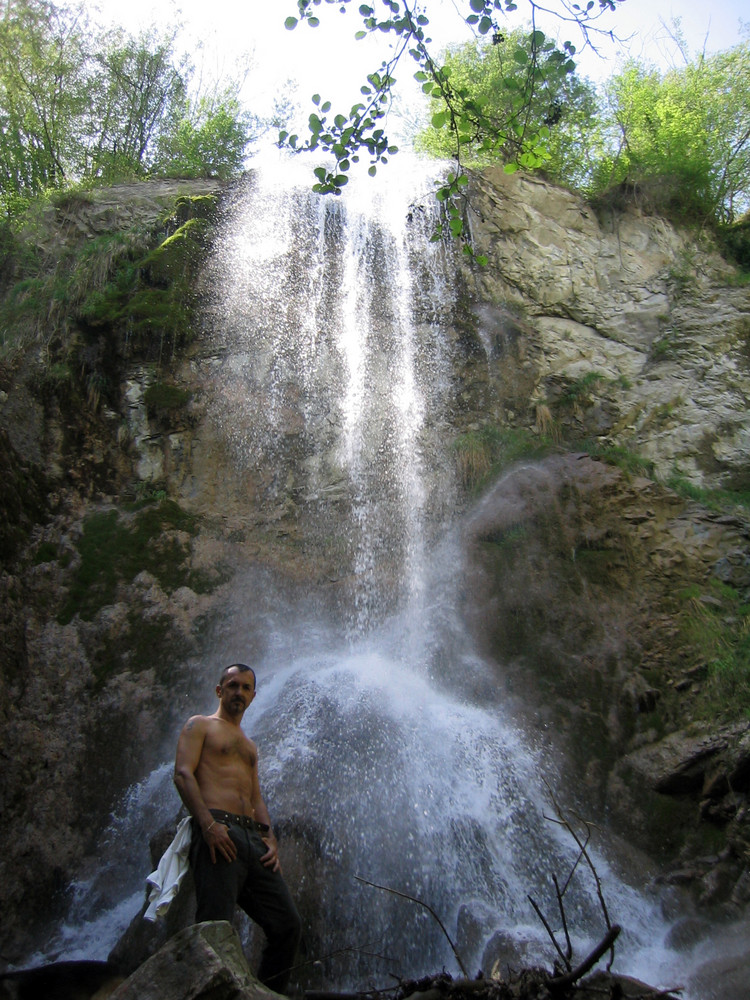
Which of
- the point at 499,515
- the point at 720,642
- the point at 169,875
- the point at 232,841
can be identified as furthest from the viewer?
the point at 499,515

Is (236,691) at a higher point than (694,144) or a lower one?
lower

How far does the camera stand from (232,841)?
327 centimetres

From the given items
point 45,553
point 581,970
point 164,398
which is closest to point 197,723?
point 581,970

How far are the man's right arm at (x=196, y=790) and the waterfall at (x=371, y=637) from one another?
0.81 m

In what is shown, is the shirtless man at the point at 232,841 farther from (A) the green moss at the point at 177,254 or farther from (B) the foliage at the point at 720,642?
(A) the green moss at the point at 177,254

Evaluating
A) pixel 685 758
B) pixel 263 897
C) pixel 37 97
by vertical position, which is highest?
pixel 37 97

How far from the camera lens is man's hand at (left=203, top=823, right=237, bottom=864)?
A: 318 centimetres

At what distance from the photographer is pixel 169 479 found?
318 inches

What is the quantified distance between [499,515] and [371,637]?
2090mm

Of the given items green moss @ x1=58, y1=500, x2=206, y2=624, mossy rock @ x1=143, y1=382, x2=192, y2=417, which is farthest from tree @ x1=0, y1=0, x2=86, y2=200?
green moss @ x1=58, y1=500, x2=206, y2=624

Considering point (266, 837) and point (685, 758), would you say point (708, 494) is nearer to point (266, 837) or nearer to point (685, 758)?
point (685, 758)

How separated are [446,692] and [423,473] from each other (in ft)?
10.4

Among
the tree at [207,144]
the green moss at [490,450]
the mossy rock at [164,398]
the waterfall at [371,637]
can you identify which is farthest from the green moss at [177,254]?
the green moss at [490,450]

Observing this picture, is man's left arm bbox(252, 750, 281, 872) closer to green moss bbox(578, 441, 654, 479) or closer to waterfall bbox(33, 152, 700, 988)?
waterfall bbox(33, 152, 700, 988)
